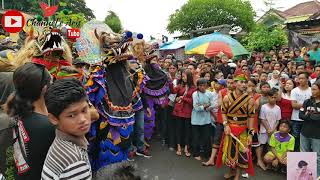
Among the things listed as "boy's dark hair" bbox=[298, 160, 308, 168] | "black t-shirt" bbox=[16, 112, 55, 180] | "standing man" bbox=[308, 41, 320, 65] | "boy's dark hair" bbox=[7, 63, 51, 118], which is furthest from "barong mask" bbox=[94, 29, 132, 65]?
"standing man" bbox=[308, 41, 320, 65]

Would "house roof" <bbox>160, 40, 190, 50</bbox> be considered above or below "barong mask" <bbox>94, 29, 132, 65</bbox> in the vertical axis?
above

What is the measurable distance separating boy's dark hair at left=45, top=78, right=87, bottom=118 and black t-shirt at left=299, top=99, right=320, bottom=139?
4082 millimetres

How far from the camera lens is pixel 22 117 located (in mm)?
2256

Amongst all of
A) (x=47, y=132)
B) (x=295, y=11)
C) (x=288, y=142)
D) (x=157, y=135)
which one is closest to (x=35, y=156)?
(x=47, y=132)

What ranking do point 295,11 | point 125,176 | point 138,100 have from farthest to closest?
1. point 295,11
2. point 138,100
3. point 125,176

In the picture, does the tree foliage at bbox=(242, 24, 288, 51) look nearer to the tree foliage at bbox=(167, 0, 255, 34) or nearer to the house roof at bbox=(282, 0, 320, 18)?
the tree foliage at bbox=(167, 0, 255, 34)

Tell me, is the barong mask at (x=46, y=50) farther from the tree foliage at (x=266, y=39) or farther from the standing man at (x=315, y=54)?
the tree foliage at (x=266, y=39)

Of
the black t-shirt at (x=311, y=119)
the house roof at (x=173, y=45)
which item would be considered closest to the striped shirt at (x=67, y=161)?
the black t-shirt at (x=311, y=119)

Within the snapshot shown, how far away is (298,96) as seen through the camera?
592cm

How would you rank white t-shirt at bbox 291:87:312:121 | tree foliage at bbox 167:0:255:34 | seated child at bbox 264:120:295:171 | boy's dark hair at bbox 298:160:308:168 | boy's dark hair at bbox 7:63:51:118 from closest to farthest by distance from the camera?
boy's dark hair at bbox 7:63:51:118 → boy's dark hair at bbox 298:160:308:168 → seated child at bbox 264:120:295:171 → white t-shirt at bbox 291:87:312:121 → tree foliage at bbox 167:0:255:34

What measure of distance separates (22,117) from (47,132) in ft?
0.83

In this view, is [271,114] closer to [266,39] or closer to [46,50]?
[46,50]

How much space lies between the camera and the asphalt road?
5.50 m

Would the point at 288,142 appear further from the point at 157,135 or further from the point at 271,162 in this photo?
the point at 157,135
